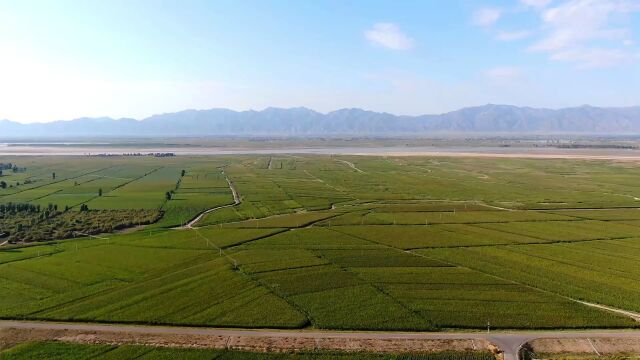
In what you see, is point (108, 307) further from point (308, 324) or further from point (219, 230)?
point (219, 230)

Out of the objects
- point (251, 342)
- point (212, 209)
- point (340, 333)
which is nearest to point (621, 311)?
point (340, 333)

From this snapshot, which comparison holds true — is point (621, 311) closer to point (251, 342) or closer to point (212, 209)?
point (251, 342)

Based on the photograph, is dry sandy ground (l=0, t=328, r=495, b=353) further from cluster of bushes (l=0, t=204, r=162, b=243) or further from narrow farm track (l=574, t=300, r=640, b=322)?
cluster of bushes (l=0, t=204, r=162, b=243)

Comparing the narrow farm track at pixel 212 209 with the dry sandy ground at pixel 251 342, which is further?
the narrow farm track at pixel 212 209

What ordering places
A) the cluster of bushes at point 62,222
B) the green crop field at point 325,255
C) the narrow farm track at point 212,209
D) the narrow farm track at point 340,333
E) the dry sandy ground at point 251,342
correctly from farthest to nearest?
the narrow farm track at point 212,209 < the cluster of bushes at point 62,222 < the green crop field at point 325,255 < the narrow farm track at point 340,333 < the dry sandy ground at point 251,342

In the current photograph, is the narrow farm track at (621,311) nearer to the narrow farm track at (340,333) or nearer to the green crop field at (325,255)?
the green crop field at (325,255)

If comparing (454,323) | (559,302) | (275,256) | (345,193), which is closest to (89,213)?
(275,256)

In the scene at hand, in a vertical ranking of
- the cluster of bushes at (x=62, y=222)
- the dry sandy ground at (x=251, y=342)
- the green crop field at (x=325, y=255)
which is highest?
the cluster of bushes at (x=62, y=222)

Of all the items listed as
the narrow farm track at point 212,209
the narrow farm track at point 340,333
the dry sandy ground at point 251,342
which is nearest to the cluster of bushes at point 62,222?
the narrow farm track at point 212,209
